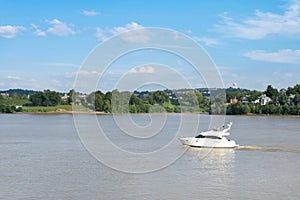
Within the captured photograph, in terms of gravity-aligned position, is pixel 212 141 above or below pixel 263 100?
below

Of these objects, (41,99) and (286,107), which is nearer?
(286,107)

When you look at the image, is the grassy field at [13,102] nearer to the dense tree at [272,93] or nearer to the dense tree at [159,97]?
the dense tree at [272,93]

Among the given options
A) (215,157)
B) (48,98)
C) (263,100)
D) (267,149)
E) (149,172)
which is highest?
(263,100)

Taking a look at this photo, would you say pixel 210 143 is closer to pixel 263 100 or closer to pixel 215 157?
pixel 215 157

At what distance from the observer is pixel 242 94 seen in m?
88.6

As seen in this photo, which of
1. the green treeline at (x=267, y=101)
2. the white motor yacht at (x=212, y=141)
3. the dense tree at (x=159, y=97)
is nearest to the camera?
the white motor yacht at (x=212, y=141)

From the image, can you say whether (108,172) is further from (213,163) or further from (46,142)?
(46,142)

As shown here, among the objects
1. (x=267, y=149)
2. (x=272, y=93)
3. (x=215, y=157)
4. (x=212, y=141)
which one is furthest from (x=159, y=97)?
(x=272, y=93)

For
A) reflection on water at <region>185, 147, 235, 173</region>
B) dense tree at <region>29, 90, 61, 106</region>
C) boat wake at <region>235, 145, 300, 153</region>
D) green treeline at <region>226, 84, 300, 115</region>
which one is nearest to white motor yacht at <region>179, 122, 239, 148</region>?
reflection on water at <region>185, 147, 235, 173</region>

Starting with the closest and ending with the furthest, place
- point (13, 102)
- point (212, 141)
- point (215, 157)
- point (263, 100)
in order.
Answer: point (215, 157)
point (212, 141)
point (263, 100)
point (13, 102)

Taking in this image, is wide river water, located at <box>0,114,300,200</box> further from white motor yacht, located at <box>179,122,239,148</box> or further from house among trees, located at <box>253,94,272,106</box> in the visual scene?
house among trees, located at <box>253,94,272,106</box>

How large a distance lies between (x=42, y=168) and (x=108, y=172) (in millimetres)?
2594

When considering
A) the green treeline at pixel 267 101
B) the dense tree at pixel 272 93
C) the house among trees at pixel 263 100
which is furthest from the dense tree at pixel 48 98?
the dense tree at pixel 272 93

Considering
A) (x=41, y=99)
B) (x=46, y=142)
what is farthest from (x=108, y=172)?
(x=41, y=99)
